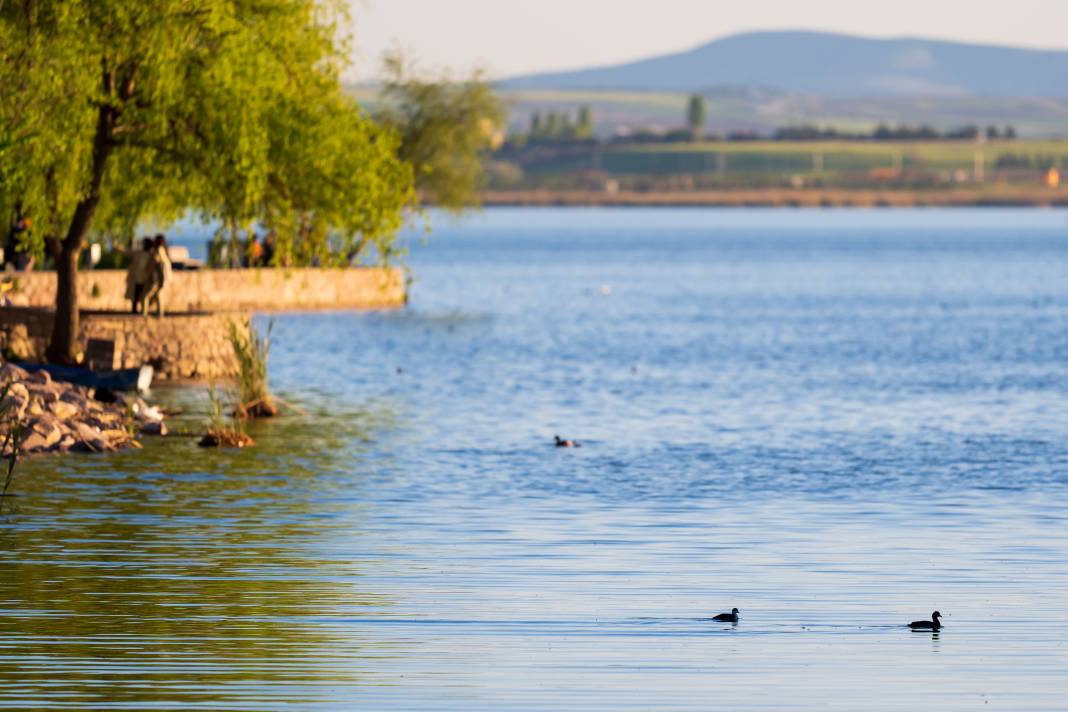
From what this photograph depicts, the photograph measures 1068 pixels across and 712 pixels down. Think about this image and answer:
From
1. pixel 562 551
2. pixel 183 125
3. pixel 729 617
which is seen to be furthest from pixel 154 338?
pixel 729 617

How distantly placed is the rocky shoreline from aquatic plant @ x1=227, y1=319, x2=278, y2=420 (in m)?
1.53

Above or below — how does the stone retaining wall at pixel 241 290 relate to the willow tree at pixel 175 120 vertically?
below

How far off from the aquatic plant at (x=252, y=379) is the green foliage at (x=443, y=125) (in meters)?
50.1

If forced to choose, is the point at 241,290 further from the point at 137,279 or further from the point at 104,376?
the point at 104,376

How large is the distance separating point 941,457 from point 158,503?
→ 1188cm

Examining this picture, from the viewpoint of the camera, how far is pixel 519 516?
23438 mm

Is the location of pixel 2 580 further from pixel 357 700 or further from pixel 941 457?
pixel 941 457

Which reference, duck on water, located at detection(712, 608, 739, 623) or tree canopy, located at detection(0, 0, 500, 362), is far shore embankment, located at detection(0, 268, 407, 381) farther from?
duck on water, located at detection(712, 608, 739, 623)

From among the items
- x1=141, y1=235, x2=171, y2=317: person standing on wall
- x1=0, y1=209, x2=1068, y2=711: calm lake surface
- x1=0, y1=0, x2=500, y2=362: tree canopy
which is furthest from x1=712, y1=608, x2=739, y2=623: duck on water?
x1=141, y1=235, x2=171, y2=317: person standing on wall

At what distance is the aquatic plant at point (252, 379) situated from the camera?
32594 millimetres

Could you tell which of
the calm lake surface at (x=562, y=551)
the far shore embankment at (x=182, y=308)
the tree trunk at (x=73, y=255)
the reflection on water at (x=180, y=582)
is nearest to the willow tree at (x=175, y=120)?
the tree trunk at (x=73, y=255)

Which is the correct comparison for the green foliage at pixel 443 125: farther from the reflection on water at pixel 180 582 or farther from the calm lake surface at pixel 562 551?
the reflection on water at pixel 180 582

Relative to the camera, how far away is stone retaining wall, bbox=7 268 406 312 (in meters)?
49.2

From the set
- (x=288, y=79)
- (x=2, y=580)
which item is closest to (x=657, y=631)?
(x=2, y=580)
